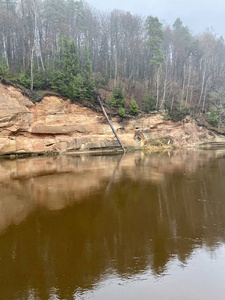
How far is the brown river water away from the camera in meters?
3.99

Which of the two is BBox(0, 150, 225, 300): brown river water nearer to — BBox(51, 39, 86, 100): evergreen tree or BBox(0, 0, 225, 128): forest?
BBox(51, 39, 86, 100): evergreen tree

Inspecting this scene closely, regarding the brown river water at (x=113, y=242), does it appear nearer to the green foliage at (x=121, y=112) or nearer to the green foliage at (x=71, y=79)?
the green foliage at (x=71, y=79)

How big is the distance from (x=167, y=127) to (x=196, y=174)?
20.8 m

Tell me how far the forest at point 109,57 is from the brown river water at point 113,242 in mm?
20837

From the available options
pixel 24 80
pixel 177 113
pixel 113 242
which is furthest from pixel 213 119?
pixel 113 242

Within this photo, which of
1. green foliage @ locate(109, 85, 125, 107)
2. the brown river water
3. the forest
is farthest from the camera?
green foliage @ locate(109, 85, 125, 107)

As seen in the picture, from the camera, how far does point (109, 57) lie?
42.2m

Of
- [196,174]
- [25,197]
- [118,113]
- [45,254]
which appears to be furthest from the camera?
[118,113]

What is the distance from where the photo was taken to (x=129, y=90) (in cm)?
3862

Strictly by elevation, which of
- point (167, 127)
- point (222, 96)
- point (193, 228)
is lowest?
point (193, 228)

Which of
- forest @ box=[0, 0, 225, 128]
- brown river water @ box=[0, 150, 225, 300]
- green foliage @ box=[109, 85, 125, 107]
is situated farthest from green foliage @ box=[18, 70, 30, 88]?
brown river water @ box=[0, 150, 225, 300]

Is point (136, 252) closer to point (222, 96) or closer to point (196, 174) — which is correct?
point (196, 174)

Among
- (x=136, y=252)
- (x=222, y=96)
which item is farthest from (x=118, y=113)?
(x=136, y=252)

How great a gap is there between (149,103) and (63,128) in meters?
13.5
